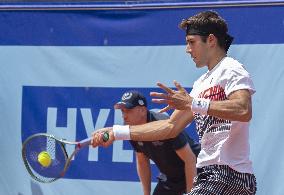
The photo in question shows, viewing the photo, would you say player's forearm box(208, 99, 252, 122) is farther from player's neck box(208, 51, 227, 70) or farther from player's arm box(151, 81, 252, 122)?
player's neck box(208, 51, 227, 70)

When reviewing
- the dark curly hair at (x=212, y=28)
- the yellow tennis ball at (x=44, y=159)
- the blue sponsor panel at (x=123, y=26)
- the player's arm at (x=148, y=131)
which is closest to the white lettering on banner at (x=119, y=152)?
the blue sponsor panel at (x=123, y=26)

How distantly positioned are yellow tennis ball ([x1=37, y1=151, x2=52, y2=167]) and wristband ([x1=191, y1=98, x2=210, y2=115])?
193cm

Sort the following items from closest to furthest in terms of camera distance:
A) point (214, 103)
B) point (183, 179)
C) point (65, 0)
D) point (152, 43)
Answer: point (214, 103) < point (183, 179) < point (152, 43) < point (65, 0)

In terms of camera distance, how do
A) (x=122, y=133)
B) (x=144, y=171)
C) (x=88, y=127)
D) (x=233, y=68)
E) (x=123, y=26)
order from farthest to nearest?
(x=88, y=127) → (x=123, y=26) → (x=144, y=171) → (x=122, y=133) → (x=233, y=68)

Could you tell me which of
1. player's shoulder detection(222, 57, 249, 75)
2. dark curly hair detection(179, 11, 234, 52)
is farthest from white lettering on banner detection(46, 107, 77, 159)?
player's shoulder detection(222, 57, 249, 75)

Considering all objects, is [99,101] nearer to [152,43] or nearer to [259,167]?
[152,43]

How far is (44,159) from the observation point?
18.5 ft

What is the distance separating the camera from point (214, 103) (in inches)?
154

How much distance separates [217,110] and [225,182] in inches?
18.7

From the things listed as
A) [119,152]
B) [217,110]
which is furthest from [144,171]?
[217,110]

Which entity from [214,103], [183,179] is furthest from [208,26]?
[183,179]

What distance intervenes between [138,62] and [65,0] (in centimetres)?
100

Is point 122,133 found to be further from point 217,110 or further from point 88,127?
point 88,127

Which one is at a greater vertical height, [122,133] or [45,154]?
[122,133]
